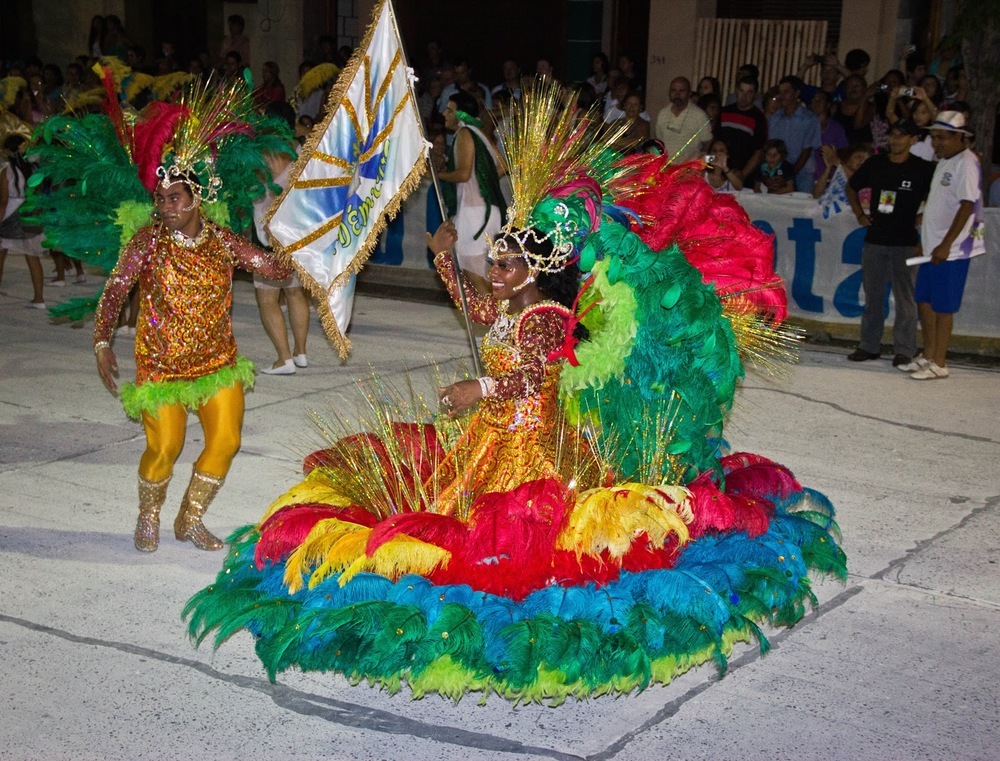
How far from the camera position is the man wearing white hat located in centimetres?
824

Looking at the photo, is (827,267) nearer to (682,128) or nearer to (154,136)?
(682,128)

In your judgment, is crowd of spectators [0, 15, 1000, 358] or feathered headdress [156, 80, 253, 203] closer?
feathered headdress [156, 80, 253, 203]

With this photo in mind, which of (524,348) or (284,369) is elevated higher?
(524,348)

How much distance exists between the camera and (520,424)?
171 inches

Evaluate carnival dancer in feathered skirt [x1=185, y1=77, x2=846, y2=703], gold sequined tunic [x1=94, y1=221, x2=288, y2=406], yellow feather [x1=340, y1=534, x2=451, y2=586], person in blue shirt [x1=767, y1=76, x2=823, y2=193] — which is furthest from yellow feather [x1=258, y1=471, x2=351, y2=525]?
person in blue shirt [x1=767, y1=76, x2=823, y2=193]

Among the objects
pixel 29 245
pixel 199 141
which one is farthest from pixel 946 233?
pixel 29 245

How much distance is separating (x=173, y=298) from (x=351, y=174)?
35.2 inches

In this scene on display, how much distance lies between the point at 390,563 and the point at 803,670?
1.56m

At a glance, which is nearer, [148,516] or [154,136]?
[154,136]

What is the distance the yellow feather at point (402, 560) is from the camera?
3.93 meters

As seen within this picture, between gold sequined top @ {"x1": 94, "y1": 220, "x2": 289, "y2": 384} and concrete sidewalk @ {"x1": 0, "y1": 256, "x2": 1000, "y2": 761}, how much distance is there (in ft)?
2.90

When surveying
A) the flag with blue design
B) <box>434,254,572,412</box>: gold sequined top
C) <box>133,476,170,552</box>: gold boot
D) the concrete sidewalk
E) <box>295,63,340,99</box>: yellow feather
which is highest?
<box>295,63,340,99</box>: yellow feather

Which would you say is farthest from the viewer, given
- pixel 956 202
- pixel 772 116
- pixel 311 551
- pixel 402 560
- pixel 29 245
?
A: pixel 772 116

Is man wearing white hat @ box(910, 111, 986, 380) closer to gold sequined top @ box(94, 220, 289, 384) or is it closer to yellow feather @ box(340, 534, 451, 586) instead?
gold sequined top @ box(94, 220, 289, 384)
